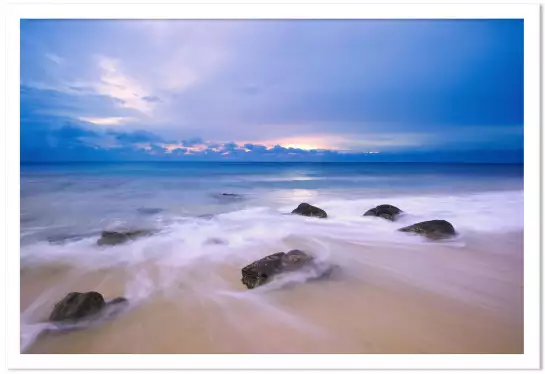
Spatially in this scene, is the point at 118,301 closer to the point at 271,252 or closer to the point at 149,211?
the point at 149,211

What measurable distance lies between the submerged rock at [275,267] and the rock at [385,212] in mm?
287

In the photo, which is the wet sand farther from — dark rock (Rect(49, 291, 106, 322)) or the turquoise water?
the turquoise water

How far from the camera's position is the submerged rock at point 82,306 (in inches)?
49.3

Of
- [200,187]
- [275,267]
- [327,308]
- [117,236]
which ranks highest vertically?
[200,187]

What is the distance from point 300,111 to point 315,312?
0.74 meters

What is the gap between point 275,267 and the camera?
1340 mm

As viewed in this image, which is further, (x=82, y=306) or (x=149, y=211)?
(x=149, y=211)

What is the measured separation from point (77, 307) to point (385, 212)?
1.18m

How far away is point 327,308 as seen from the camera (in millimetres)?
1295

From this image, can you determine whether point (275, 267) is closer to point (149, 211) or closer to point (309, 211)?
point (309, 211)

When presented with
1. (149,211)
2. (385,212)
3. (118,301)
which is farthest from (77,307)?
(385,212)
